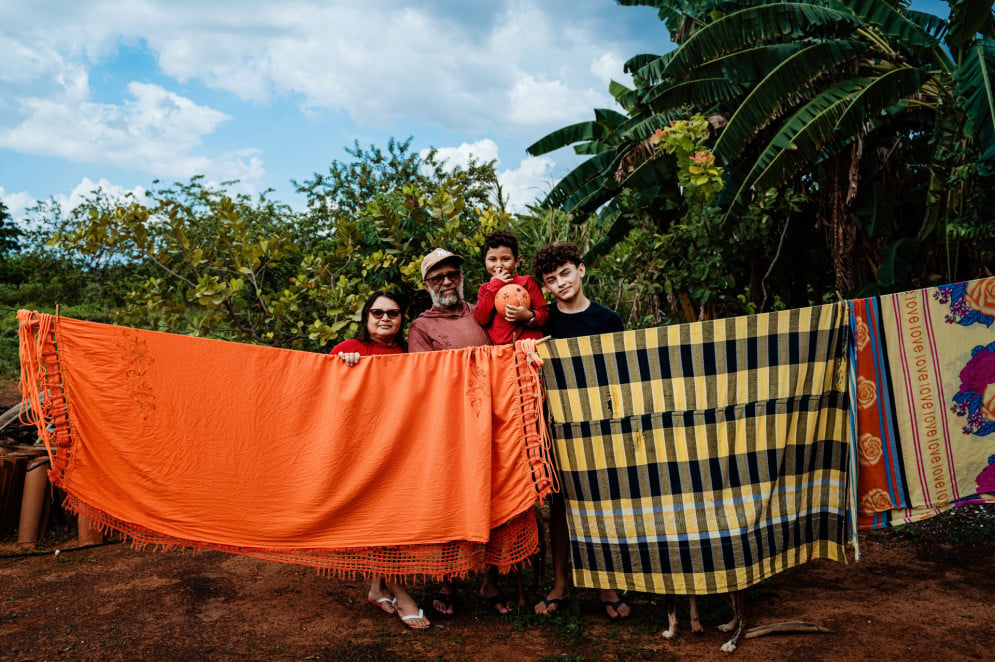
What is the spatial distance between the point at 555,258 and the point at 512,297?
269 mm

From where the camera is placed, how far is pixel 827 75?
6.81 metres

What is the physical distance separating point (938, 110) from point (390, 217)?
4.93 metres

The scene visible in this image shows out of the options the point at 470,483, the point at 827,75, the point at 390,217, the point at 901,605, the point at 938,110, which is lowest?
the point at 901,605

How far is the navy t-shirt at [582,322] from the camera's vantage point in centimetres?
314

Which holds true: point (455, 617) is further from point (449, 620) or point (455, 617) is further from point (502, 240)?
point (502, 240)

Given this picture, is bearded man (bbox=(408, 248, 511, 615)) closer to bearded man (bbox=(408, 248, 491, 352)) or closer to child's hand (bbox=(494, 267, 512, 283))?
bearded man (bbox=(408, 248, 491, 352))

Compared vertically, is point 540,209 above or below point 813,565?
above

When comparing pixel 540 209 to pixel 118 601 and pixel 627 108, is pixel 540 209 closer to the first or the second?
pixel 627 108

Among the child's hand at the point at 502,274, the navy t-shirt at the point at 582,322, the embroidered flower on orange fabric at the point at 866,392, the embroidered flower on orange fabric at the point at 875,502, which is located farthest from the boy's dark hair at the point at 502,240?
the embroidered flower on orange fabric at the point at 875,502

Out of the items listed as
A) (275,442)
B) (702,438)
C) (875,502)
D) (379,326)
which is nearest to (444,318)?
(379,326)

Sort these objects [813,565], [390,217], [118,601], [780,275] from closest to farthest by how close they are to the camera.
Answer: [118,601], [813,565], [390,217], [780,275]

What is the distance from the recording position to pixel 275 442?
3.10 meters

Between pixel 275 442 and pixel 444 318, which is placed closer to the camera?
pixel 275 442

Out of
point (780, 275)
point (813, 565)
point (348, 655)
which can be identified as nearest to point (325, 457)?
point (348, 655)
